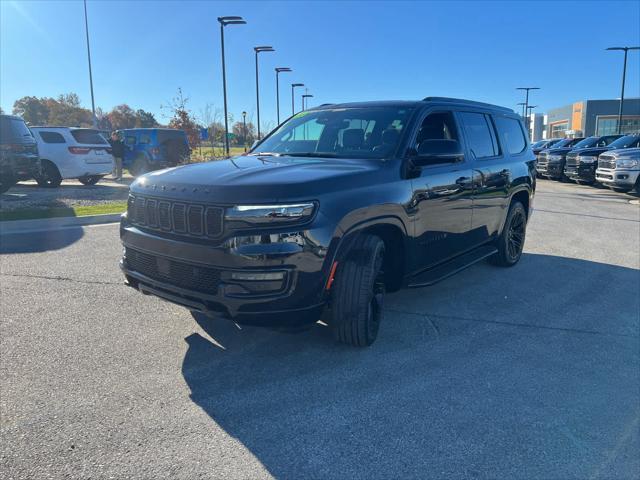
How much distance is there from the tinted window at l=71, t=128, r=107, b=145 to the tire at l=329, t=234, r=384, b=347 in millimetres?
14201

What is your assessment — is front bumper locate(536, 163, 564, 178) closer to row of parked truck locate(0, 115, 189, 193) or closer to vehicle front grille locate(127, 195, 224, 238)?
row of parked truck locate(0, 115, 189, 193)

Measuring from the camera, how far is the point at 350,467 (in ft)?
8.23

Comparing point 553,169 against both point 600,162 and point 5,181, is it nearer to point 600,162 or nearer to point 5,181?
point 600,162

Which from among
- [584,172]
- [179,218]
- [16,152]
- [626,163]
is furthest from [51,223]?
[584,172]

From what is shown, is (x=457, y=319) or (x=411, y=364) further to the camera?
(x=457, y=319)

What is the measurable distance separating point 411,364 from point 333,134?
216 centimetres

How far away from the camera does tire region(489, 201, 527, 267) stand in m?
6.21

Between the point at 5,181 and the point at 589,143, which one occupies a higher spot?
the point at 589,143

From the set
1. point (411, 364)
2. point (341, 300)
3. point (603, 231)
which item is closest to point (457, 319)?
point (411, 364)

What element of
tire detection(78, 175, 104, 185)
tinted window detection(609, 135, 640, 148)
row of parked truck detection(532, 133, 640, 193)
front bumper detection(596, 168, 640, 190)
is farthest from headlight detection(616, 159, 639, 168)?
tire detection(78, 175, 104, 185)

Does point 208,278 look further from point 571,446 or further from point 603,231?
point 603,231

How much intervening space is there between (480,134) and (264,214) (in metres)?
3.28

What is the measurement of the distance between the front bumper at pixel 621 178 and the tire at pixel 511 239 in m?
10.3

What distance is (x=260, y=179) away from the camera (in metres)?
3.28
